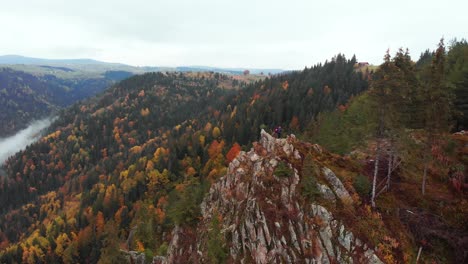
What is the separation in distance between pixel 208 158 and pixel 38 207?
127 metres

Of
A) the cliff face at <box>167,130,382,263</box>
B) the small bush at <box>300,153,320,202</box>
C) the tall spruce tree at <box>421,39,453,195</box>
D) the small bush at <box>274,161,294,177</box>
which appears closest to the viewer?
the cliff face at <box>167,130,382,263</box>

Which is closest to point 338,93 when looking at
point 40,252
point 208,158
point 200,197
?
point 208,158

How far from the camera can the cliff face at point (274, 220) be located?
26875mm

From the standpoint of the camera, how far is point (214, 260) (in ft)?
108

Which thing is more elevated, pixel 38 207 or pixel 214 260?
pixel 214 260

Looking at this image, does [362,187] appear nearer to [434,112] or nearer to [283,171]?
[283,171]

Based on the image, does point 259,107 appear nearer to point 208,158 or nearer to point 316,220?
point 208,158

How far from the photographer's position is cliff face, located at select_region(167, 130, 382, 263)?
2688 centimetres

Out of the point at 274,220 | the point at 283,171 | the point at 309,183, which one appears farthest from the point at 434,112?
the point at 274,220

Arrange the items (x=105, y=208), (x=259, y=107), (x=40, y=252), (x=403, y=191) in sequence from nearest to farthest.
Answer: (x=403, y=191) → (x=40, y=252) → (x=105, y=208) → (x=259, y=107)

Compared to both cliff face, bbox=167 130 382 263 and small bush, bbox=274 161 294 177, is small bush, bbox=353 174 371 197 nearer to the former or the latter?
cliff face, bbox=167 130 382 263

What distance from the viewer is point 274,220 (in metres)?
30.5

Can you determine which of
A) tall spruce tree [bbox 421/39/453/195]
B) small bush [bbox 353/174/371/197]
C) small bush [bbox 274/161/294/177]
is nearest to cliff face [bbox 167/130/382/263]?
small bush [bbox 274/161/294/177]

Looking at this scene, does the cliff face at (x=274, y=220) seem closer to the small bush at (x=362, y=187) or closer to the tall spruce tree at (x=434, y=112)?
the small bush at (x=362, y=187)
